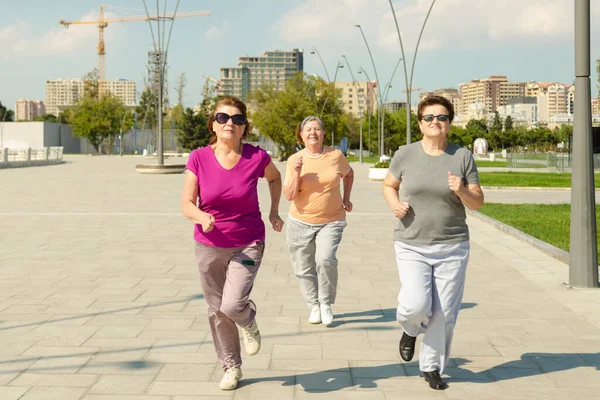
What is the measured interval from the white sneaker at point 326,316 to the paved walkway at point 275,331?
0.23 feet

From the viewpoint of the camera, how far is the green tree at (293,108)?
66.7m

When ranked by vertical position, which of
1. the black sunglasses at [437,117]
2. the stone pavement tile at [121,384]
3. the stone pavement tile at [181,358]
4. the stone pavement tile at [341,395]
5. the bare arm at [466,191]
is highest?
the black sunglasses at [437,117]

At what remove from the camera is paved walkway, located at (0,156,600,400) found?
4.28m

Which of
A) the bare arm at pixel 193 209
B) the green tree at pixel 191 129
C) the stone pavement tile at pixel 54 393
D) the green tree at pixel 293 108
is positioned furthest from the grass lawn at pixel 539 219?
the green tree at pixel 191 129

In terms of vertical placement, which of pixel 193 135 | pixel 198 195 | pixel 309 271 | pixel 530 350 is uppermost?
pixel 193 135

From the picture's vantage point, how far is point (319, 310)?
232 inches

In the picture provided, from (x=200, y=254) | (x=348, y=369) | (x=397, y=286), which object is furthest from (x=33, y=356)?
(x=397, y=286)

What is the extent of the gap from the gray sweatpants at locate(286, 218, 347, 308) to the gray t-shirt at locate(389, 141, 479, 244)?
1.52m

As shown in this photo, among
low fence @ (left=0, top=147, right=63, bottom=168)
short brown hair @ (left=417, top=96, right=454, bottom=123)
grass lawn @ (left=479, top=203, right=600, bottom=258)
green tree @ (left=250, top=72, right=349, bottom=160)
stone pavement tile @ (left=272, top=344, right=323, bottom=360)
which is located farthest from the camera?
green tree @ (left=250, top=72, right=349, bottom=160)

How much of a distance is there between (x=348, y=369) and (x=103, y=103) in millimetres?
89747

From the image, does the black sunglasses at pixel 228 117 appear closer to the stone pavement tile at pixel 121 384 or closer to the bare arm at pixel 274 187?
the bare arm at pixel 274 187

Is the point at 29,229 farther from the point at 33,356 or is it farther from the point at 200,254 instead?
the point at 200,254

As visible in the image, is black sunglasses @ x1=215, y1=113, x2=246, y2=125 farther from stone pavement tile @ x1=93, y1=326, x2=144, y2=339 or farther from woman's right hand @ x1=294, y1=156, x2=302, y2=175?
stone pavement tile @ x1=93, y1=326, x2=144, y2=339

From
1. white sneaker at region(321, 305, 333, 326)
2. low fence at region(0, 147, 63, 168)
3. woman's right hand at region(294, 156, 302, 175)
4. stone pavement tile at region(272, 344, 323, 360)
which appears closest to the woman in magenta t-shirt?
stone pavement tile at region(272, 344, 323, 360)
